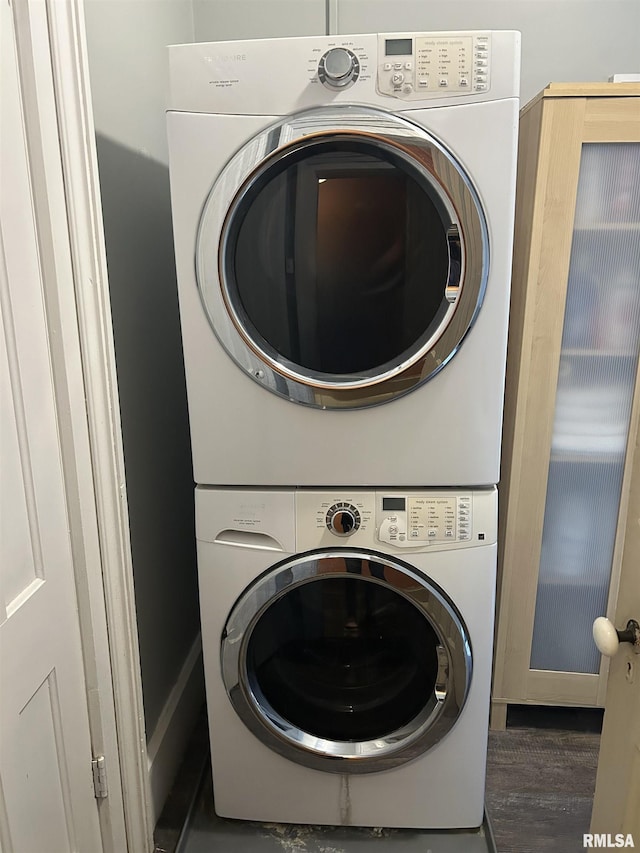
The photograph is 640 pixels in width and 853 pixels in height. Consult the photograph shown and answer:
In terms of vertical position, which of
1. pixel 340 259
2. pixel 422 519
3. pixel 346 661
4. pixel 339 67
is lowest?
pixel 346 661

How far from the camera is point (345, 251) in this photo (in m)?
1.17

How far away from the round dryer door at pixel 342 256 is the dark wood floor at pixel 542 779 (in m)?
1.08

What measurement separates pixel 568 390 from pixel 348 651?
0.81 meters

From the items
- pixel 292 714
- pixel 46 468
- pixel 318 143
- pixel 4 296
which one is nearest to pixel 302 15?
pixel 318 143

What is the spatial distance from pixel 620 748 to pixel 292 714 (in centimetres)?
75

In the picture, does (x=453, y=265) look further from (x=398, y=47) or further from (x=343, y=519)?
(x=343, y=519)

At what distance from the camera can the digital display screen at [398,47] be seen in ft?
3.56

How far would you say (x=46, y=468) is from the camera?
104 centimetres

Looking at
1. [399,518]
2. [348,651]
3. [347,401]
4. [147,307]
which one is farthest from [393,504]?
[147,307]

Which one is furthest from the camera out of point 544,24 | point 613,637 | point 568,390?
point 544,24

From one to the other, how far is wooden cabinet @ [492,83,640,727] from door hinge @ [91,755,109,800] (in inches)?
39.4

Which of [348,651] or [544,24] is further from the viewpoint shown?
[544,24]

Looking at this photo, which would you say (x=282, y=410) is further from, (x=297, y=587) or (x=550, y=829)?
(x=550, y=829)

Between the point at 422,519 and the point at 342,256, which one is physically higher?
the point at 342,256
